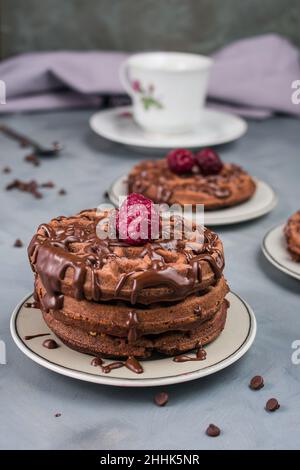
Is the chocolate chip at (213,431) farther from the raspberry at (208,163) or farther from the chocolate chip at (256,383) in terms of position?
the raspberry at (208,163)

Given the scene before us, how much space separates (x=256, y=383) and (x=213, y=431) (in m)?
0.17

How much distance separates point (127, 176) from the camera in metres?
2.38

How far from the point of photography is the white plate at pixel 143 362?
132 centimetres

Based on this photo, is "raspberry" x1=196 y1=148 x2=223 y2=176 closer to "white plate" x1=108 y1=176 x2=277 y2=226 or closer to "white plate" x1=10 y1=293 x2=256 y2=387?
"white plate" x1=108 y1=176 x2=277 y2=226

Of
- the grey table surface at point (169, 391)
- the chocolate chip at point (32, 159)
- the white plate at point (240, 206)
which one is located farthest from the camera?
the chocolate chip at point (32, 159)

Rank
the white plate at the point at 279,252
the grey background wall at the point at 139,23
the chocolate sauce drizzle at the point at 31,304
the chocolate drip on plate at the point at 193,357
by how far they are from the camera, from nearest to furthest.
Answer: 1. the chocolate drip on plate at the point at 193,357
2. the chocolate sauce drizzle at the point at 31,304
3. the white plate at the point at 279,252
4. the grey background wall at the point at 139,23

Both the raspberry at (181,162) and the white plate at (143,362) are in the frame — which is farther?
the raspberry at (181,162)

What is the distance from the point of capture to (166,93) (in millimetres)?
2719

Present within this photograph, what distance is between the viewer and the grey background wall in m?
3.50

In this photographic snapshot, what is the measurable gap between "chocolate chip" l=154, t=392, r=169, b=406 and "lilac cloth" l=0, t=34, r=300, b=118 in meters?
2.00

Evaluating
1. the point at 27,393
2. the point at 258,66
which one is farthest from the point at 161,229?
the point at 258,66

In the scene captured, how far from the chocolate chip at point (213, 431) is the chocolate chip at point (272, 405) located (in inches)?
4.6

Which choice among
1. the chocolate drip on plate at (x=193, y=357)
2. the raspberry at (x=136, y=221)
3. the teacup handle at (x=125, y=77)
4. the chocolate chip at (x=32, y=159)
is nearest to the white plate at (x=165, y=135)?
the teacup handle at (x=125, y=77)

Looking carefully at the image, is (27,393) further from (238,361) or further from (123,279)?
(238,361)
